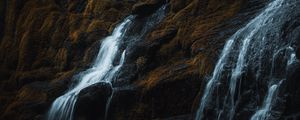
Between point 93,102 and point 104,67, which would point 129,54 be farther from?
point 93,102

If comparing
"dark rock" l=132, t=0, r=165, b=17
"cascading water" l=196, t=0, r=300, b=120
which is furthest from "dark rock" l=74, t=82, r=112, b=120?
"dark rock" l=132, t=0, r=165, b=17

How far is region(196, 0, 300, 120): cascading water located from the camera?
1588 cm

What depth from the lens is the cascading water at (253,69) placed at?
1588 cm

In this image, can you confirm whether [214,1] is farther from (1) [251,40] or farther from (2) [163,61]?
(1) [251,40]

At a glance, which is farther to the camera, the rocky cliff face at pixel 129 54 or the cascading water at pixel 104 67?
the cascading water at pixel 104 67

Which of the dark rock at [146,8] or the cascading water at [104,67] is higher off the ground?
the dark rock at [146,8]

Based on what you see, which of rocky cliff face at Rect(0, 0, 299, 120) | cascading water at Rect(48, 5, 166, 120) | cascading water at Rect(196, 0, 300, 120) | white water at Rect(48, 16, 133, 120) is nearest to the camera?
cascading water at Rect(196, 0, 300, 120)

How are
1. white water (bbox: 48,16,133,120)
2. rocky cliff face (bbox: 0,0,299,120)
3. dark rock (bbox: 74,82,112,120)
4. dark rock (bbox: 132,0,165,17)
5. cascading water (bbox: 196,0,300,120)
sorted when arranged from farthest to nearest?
dark rock (bbox: 132,0,165,17), white water (bbox: 48,16,133,120), dark rock (bbox: 74,82,112,120), rocky cliff face (bbox: 0,0,299,120), cascading water (bbox: 196,0,300,120)

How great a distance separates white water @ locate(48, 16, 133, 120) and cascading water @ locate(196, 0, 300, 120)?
6.56 m

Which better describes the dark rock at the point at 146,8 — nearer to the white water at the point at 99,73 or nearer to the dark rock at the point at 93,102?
the white water at the point at 99,73

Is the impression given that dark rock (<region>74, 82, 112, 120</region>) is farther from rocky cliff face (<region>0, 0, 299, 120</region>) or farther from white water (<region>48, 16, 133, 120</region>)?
white water (<region>48, 16, 133, 120</region>)

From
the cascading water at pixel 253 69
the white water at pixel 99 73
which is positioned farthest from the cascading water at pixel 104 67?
the cascading water at pixel 253 69

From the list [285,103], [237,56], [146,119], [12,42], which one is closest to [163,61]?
[146,119]

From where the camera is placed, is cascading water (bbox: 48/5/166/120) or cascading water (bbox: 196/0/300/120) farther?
cascading water (bbox: 48/5/166/120)
